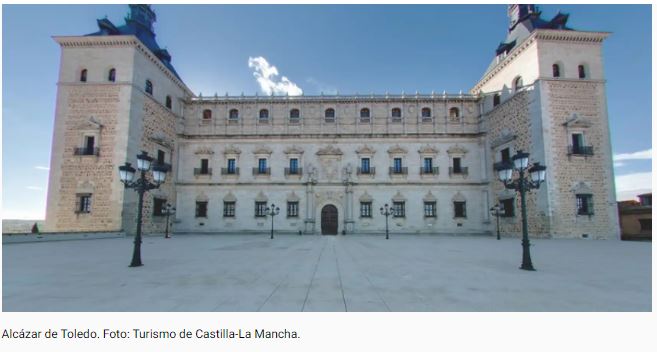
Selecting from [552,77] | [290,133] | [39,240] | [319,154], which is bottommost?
[39,240]

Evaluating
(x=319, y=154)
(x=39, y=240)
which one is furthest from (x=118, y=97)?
(x=319, y=154)

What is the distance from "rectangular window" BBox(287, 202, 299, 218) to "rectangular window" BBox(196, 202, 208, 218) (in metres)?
7.21

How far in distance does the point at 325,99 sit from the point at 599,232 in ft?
72.1

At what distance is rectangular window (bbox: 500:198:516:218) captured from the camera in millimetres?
22375

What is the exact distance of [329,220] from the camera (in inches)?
1008

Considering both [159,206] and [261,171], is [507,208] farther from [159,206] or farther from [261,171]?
[159,206]

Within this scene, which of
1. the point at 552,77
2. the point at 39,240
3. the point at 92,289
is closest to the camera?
the point at 92,289

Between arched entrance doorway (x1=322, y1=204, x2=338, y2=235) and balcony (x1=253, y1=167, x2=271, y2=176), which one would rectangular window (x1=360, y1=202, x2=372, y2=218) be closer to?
arched entrance doorway (x1=322, y1=204, x2=338, y2=235)

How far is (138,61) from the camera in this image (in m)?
21.4

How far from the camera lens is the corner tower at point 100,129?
19.4 m

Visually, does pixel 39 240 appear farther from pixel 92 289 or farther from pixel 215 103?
pixel 215 103

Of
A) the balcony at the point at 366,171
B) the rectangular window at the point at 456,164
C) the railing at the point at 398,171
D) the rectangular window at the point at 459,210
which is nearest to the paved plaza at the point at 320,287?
the rectangular window at the point at 459,210

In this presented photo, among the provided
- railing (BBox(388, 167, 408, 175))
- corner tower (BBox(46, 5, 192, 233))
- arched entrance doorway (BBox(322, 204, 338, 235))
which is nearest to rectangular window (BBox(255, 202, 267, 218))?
arched entrance doorway (BBox(322, 204, 338, 235))

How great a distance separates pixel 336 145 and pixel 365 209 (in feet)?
20.2
